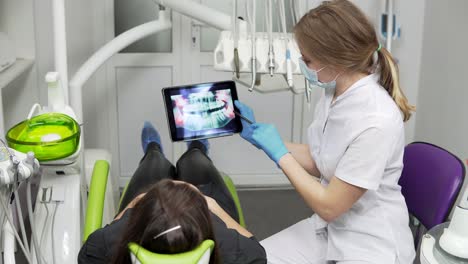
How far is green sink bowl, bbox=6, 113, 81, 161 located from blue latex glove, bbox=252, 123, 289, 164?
51 cm

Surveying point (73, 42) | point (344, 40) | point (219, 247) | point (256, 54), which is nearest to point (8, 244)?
point (219, 247)

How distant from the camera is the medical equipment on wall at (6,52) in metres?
2.11

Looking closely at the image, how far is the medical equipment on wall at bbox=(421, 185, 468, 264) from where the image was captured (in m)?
1.16

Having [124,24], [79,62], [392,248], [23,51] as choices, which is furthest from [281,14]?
[124,24]

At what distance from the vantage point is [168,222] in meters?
1.12

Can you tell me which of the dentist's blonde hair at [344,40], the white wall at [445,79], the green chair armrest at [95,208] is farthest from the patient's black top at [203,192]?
the white wall at [445,79]

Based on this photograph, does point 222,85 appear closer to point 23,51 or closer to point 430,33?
point 23,51

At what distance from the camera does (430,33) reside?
323 cm

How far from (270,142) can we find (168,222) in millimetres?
656

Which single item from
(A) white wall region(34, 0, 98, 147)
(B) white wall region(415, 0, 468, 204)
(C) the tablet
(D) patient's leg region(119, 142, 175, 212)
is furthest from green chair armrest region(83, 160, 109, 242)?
(B) white wall region(415, 0, 468, 204)

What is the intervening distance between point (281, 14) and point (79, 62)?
142 cm

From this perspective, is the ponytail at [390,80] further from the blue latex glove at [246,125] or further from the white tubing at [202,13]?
the white tubing at [202,13]

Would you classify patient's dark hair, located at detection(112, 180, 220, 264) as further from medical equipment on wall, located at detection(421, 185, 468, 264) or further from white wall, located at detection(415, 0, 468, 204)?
white wall, located at detection(415, 0, 468, 204)

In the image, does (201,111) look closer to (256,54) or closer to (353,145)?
(256,54)
